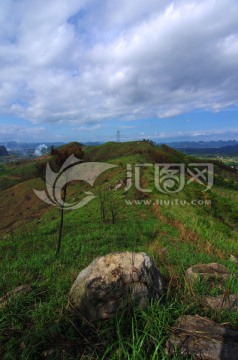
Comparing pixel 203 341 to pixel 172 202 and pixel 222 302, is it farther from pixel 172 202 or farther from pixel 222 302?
pixel 172 202

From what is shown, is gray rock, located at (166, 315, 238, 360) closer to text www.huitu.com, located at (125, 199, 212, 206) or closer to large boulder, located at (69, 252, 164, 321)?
large boulder, located at (69, 252, 164, 321)

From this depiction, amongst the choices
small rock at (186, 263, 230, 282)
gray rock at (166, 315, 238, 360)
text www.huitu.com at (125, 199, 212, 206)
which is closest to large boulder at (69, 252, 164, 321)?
gray rock at (166, 315, 238, 360)

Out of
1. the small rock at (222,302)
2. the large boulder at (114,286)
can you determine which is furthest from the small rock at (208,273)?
the large boulder at (114,286)

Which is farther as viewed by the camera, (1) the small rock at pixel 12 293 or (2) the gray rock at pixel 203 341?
(1) the small rock at pixel 12 293

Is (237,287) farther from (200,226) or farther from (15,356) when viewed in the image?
(200,226)

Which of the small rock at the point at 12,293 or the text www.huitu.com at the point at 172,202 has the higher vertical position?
the small rock at the point at 12,293

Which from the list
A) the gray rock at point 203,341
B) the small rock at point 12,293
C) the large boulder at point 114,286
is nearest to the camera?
the gray rock at point 203,341

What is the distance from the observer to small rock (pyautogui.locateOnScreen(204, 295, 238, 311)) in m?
3.58

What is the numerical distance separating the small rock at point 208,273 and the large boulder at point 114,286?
2.92 ft

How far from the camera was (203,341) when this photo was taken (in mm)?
2795

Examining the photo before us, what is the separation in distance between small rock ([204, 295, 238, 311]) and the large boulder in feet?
2.42

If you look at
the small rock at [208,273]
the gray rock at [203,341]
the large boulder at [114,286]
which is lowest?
the small rock at [208,273]

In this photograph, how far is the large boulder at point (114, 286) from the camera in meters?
3.48

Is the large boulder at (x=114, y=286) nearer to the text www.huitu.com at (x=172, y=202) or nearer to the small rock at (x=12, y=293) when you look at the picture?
the small rock at (x=12, y=293)
